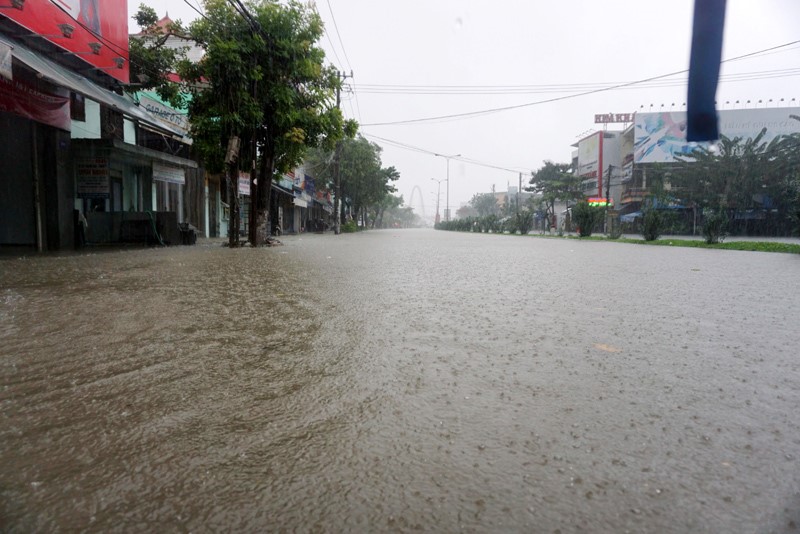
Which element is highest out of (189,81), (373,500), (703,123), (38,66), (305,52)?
(305,52)

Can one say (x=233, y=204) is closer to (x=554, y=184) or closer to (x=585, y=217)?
(x=585, y=217)

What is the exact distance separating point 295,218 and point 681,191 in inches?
1124

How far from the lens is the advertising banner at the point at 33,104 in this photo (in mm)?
7867

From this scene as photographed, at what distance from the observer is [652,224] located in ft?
65.6

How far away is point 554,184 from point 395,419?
49.7 meters

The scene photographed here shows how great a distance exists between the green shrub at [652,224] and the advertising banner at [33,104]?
19700mm

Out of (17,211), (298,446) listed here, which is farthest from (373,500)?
(17,211)

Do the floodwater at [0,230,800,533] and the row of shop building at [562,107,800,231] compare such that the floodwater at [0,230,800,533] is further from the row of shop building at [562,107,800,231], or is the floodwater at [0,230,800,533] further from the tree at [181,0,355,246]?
the row of shop building at [562,107,800,231]

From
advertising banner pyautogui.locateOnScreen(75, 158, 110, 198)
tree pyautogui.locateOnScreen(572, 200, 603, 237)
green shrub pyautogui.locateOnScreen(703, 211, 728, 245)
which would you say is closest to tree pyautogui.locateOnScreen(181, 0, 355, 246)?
advertising banner pyautogui.locateOnScreen(75, 158, 110, 198)

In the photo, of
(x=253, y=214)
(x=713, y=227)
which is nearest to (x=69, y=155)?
(x=253, y=214)

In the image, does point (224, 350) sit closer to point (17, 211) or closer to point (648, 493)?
point (648, 493)

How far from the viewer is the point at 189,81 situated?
12.2m

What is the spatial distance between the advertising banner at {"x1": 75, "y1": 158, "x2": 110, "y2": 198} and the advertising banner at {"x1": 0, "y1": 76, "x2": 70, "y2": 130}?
93cm

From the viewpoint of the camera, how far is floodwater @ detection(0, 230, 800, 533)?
4.00 ft
